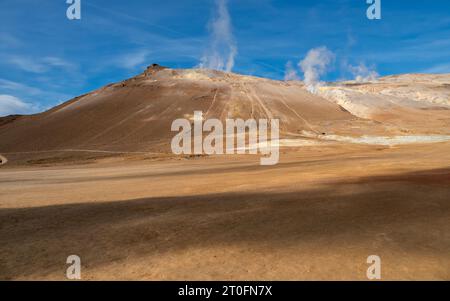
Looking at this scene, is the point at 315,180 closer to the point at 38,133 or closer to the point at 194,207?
the point at 194,207

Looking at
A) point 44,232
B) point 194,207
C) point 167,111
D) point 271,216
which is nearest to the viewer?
point 44,232

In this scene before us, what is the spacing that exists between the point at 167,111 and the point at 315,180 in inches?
1877

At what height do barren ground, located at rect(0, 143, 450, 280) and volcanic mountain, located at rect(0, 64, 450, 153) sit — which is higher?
volcanic mountain, located at rect(0, 64, 450, 153)

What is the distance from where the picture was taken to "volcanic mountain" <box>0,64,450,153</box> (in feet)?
162

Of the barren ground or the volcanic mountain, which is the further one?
the volcanic mountain

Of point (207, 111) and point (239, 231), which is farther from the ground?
point (207, 111)

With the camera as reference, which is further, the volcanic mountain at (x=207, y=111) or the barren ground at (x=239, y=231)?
the volcanic mountain at (x=207, y=111)

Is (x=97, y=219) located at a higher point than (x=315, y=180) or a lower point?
lower

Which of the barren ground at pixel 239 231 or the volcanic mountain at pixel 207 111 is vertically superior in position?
the volcanic mountain at pixel 207 111

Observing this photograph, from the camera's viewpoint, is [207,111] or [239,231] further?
[207,111]

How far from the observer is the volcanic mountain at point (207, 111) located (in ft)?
162

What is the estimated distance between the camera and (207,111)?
5881cm

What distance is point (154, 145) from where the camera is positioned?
148ft
